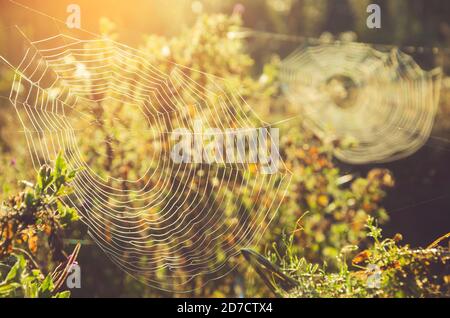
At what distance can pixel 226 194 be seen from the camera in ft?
11.6

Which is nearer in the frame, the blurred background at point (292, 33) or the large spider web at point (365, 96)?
the blurred background at point (292, 33)

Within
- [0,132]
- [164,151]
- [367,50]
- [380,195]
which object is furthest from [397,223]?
[367,50]

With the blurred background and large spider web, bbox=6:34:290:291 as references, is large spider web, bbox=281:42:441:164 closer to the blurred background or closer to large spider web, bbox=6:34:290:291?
the blurred background

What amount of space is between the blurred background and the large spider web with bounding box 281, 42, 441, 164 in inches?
10.7

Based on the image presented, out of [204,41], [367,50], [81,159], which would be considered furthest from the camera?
[367,50]

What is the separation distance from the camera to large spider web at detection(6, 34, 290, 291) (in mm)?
3256

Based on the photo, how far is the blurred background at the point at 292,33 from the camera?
4.15m

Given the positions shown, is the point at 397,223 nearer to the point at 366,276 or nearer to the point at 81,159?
the point at 81,159

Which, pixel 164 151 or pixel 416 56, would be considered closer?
pixel 164 151

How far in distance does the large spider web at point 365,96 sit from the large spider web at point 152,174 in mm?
2012

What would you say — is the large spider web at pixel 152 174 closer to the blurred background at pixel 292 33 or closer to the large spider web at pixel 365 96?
the blurred background at pixel 292 33

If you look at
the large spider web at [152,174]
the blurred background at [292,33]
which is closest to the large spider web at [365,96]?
the blurred background at [292,33]

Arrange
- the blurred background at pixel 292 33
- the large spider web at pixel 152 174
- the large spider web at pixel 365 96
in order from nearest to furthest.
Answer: the large spider web at pixel 152 174
the blurred background at pixel 292 33
the large spider web at pixel 365 96
